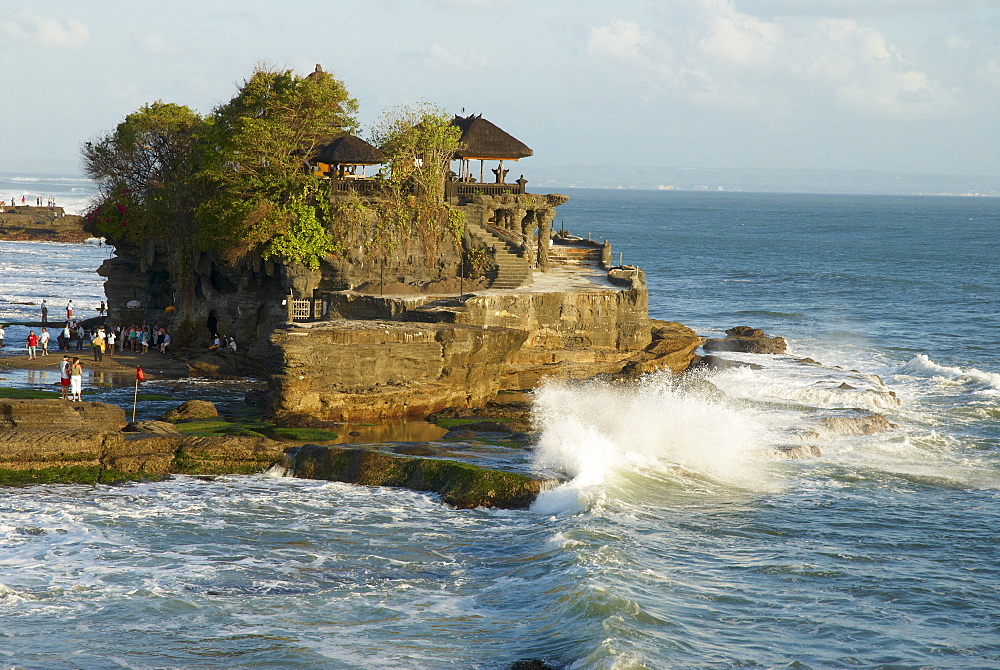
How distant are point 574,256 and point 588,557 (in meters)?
29.0

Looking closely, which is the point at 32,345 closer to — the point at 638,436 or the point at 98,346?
the point at 98,346

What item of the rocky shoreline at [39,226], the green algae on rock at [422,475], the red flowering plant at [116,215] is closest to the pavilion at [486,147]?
the red flowering plant at [116,215]

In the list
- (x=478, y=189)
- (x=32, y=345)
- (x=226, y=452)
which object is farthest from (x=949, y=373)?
(x=32, y=345)

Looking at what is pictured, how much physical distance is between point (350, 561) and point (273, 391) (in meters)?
11.2

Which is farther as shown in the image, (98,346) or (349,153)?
(349,153)

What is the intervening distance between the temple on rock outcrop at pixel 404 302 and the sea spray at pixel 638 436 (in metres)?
2.80

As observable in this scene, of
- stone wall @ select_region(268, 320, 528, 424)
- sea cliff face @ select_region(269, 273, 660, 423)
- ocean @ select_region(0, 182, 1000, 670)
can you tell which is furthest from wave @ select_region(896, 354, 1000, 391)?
stone wall @ select_region(268, 320, 528, 424)

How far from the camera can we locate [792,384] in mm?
35594

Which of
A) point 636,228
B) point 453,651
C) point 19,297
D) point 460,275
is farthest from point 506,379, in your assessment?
point 636,228

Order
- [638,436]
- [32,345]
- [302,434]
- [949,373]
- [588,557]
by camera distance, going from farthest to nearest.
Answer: [949,373], [32,345], [638,436], [302,434], [588,557]

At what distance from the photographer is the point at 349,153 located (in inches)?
1519

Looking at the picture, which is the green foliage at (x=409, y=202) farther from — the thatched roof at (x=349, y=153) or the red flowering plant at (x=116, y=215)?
the red flowering plant at (x=116, y=215)

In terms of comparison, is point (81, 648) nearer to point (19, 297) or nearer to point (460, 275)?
point (460, 275)

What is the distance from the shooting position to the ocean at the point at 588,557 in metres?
15.2
